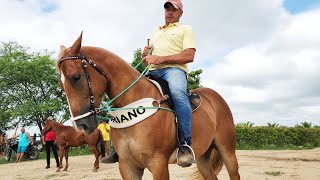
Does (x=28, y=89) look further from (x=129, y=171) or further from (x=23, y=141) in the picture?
(x=129, y=171)

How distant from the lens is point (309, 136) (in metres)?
32.6

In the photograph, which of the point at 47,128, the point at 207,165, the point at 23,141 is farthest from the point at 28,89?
the point at 207,165

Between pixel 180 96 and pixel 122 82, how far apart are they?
0.76 meters

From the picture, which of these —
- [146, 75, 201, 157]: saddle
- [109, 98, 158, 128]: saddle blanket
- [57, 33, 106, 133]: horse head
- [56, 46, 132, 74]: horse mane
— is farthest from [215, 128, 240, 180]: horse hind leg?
[57, 33, 106, 133]: horse head

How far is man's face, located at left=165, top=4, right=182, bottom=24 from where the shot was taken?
4.88 meters

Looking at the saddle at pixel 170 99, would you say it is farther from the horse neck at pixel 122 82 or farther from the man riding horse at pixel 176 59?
the horse neck at pixel 122 82

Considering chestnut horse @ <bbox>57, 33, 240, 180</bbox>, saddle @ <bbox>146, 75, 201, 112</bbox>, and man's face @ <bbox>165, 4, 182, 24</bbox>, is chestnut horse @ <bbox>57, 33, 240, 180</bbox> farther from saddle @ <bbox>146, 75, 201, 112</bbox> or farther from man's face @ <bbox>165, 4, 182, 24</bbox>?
man's face @ <bbox>165, 4, 182, 24</bbox>

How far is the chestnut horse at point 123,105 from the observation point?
3531 mm

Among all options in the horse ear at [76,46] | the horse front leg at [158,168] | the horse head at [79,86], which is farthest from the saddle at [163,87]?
the horse ear at [76,46]

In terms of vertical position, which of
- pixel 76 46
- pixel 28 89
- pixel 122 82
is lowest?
pixel 122 82

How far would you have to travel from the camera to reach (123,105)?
4094 millimetres

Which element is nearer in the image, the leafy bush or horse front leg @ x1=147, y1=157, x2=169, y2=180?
horse front leg @ x1=147, y1=157, x2=169, y2=180

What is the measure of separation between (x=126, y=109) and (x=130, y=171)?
2.54 feet

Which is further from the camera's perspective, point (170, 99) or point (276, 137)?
point (276, 137)
